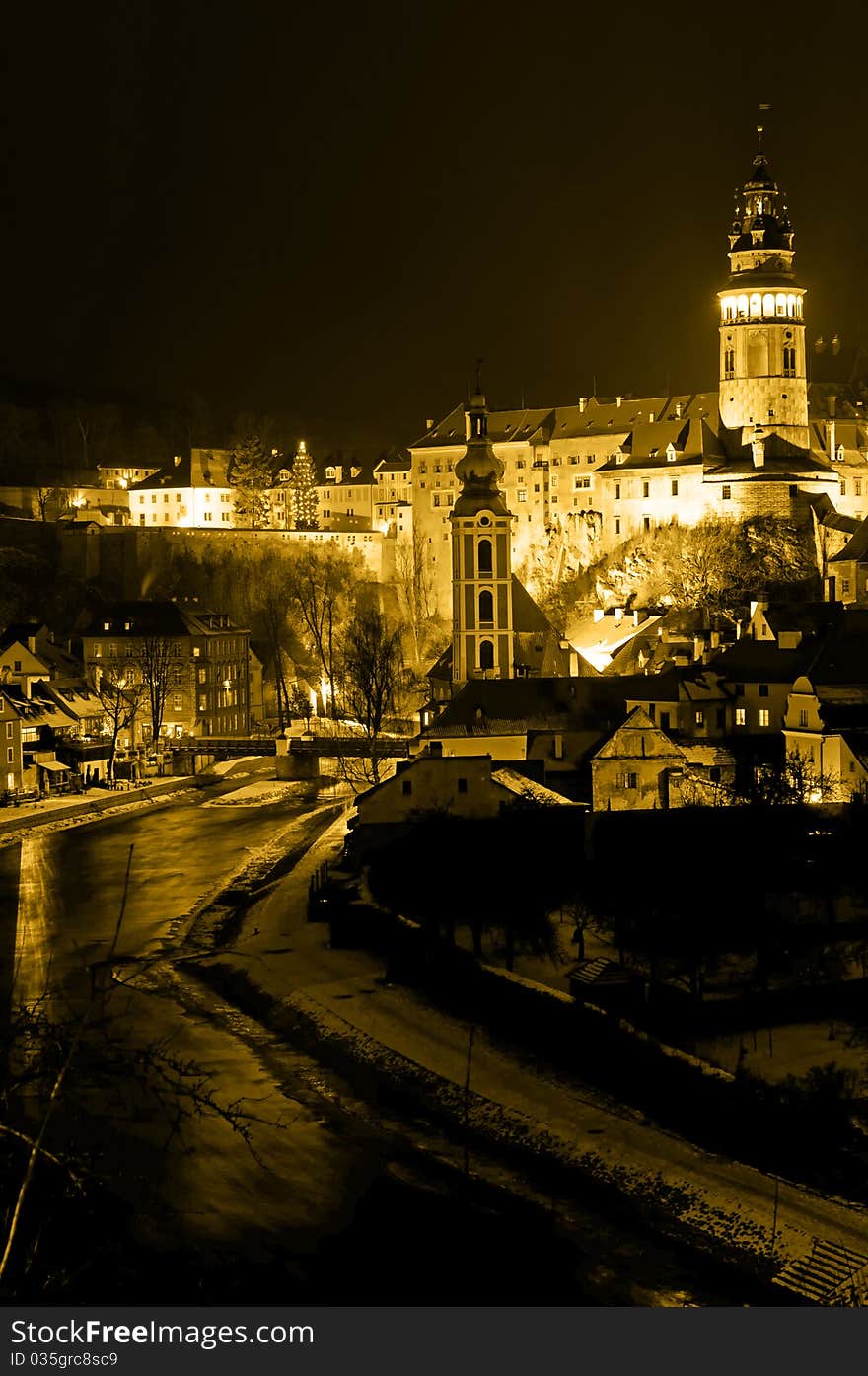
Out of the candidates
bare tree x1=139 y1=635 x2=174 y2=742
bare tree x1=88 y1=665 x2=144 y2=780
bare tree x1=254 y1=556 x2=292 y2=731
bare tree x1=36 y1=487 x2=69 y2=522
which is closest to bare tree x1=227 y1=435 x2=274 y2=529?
bare tree x1=36 y1=487 x2=69 y2=522

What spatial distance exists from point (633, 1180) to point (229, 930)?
12110mm

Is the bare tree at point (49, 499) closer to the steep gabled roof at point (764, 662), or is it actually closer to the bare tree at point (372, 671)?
the bare tree at point (372, 671)

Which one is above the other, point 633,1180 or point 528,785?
point 528,785

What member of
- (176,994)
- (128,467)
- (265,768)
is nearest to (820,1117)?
(176,994)

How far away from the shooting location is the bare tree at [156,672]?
5372cm

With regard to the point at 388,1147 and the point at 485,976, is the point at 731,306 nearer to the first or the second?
the point at 485,976

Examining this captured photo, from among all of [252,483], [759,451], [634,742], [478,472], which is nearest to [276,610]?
[252,483]

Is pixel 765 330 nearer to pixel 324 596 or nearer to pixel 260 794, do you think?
pixel 324 596

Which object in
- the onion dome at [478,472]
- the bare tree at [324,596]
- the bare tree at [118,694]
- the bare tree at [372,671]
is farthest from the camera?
the bare tree at [324,596]

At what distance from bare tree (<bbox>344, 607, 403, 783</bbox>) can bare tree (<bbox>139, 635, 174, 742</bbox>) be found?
605cm

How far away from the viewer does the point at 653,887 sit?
86.2 ft

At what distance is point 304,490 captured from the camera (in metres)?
85.1

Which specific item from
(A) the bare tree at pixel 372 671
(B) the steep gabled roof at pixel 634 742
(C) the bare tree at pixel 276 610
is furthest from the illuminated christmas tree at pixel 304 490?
(B) the steep gabled roof at pixel 634 742

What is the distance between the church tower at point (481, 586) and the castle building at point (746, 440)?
9293 millimetres
